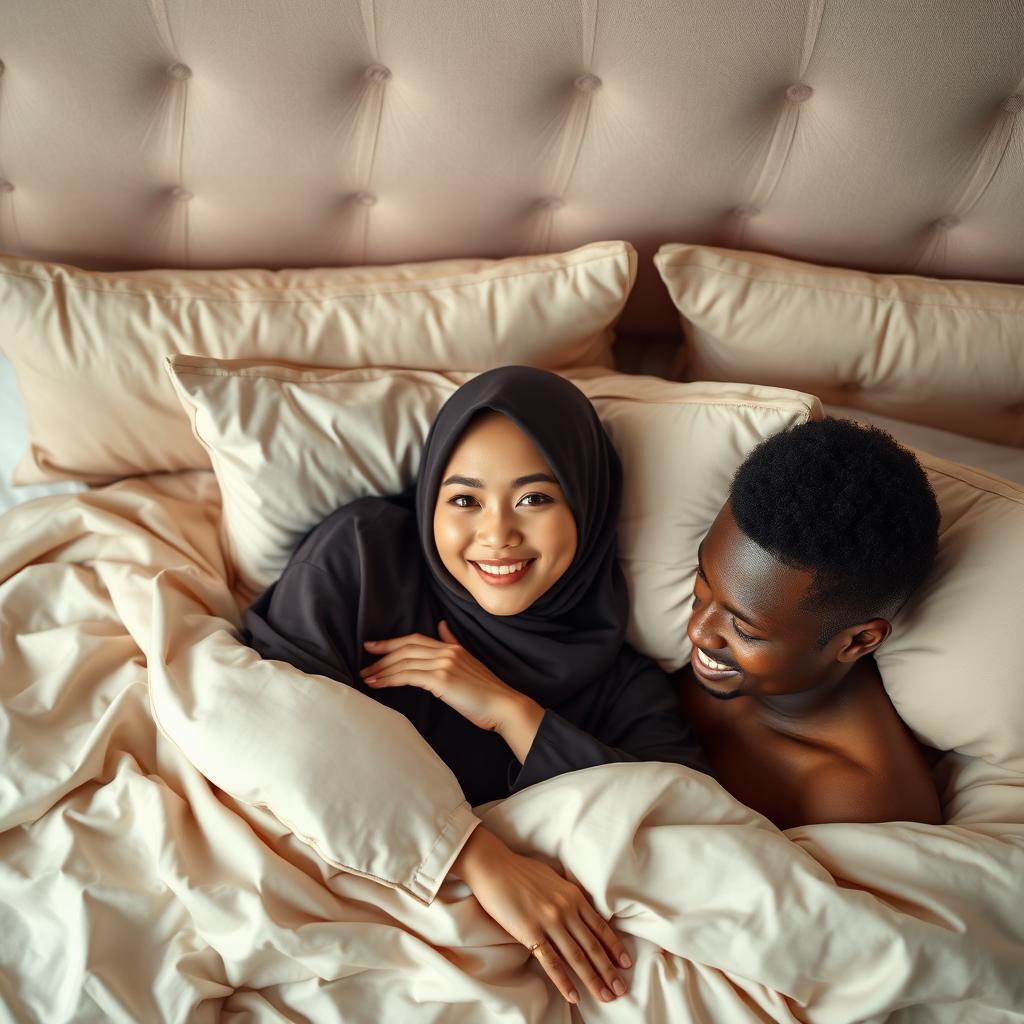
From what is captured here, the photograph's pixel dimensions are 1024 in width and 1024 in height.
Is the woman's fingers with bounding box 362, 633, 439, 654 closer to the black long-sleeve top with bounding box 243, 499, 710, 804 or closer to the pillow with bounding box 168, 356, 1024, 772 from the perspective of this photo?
the black long-sleeve top with bounding box 243, 499, 710, 804

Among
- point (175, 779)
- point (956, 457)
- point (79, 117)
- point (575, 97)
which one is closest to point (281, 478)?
point (175, 779)

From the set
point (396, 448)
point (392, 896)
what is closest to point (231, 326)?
point (396, 448)

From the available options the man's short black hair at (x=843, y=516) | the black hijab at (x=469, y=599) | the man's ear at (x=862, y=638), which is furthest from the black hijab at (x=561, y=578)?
the man's ear at (x=862, y=638)

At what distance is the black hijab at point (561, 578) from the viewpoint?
4.32 feet

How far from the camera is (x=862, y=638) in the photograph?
4.08 feet

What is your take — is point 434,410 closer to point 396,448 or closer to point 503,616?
point 396,448

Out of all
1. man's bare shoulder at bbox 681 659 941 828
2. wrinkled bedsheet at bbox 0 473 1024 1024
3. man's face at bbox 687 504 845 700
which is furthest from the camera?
man's bare shoulder at bbox 681 659 941 828

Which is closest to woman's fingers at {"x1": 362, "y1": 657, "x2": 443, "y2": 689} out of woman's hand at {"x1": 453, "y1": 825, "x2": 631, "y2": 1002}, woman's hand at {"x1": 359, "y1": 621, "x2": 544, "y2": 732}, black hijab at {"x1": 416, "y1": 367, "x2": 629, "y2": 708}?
woman's hand at {"x1": 359, "y1": 621, "x2": 544, "y2": 732}

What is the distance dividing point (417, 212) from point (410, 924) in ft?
3.79

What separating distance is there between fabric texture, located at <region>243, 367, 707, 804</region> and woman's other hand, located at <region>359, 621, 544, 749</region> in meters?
0.03

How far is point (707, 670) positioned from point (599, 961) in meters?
0.42

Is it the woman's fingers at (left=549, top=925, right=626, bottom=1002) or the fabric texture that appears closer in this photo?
the woman's fingers at (left=549, top=925, right=626, bottom=1002)

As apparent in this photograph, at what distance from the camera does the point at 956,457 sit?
1.64m

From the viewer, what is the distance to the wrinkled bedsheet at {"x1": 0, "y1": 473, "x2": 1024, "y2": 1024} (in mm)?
1070
